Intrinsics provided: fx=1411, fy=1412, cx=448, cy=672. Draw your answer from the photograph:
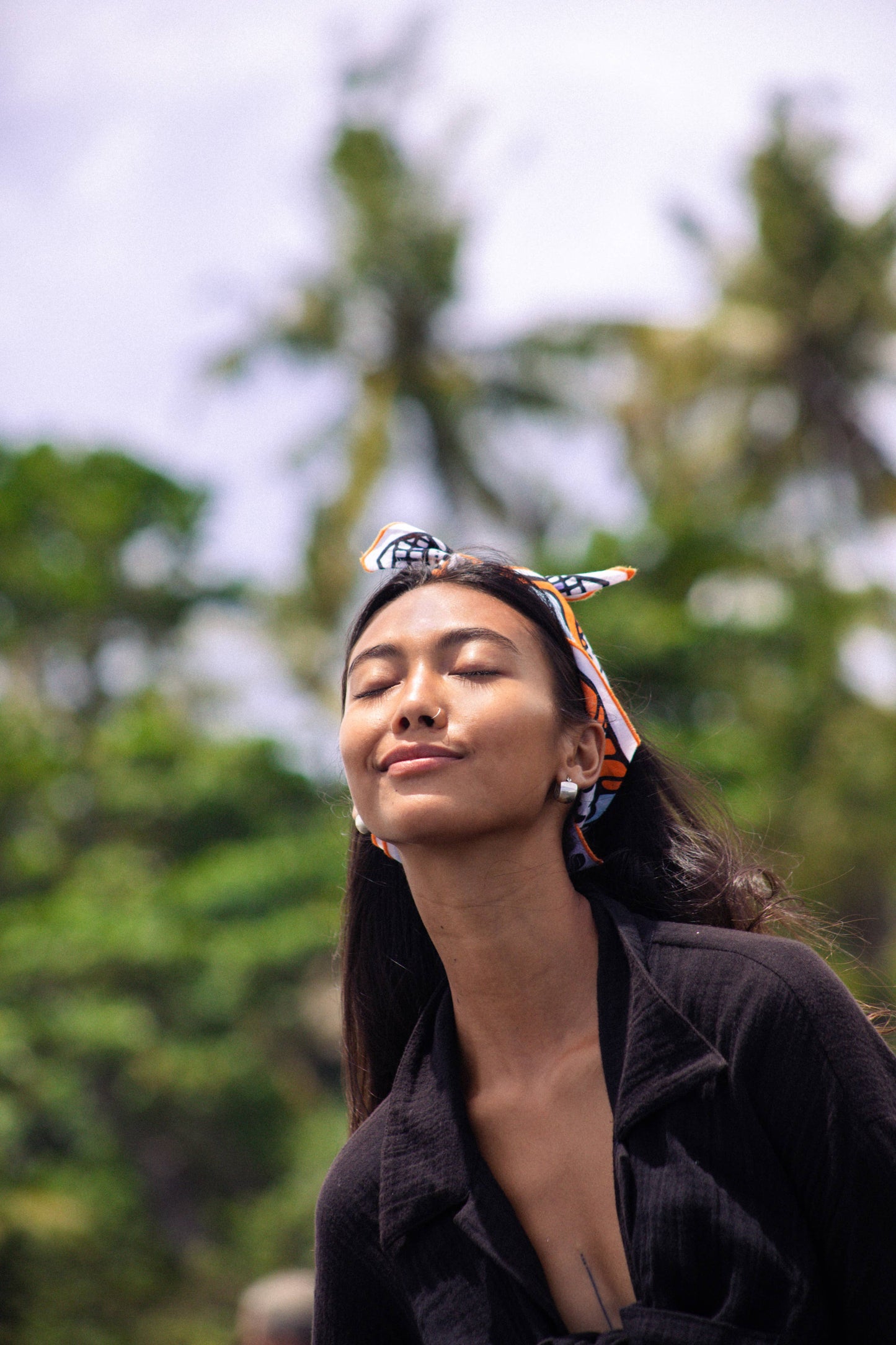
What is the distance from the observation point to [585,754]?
2.35 meters

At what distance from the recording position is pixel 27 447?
2691cm

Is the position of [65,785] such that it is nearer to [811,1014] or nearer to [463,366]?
[463,366]

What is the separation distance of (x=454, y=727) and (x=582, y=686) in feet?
1.17

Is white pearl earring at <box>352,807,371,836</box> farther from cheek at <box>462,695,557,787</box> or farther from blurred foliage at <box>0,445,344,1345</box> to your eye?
blurred foliage at <box>0,445,344,1345</box>

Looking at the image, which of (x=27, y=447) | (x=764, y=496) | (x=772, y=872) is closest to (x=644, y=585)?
(x=764, y=496)

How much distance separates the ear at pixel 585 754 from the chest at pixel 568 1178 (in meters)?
0.44

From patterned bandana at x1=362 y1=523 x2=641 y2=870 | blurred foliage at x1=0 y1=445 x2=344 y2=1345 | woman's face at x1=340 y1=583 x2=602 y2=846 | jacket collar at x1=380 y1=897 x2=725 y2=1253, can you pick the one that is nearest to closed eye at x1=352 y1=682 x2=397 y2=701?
woman's face at x1=340 y1=583 x2=602 y2=846

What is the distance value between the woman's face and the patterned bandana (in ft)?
0.19

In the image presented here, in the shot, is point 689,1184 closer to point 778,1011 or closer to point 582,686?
Answer: point 778,1011

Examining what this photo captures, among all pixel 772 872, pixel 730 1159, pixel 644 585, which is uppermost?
pixel 644 585

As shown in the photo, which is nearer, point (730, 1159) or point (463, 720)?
point (730, 1159)

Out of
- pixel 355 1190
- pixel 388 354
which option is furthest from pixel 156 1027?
pixel 355 1190

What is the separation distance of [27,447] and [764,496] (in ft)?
45.2

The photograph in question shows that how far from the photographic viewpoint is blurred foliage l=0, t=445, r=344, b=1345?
53.7 feet
